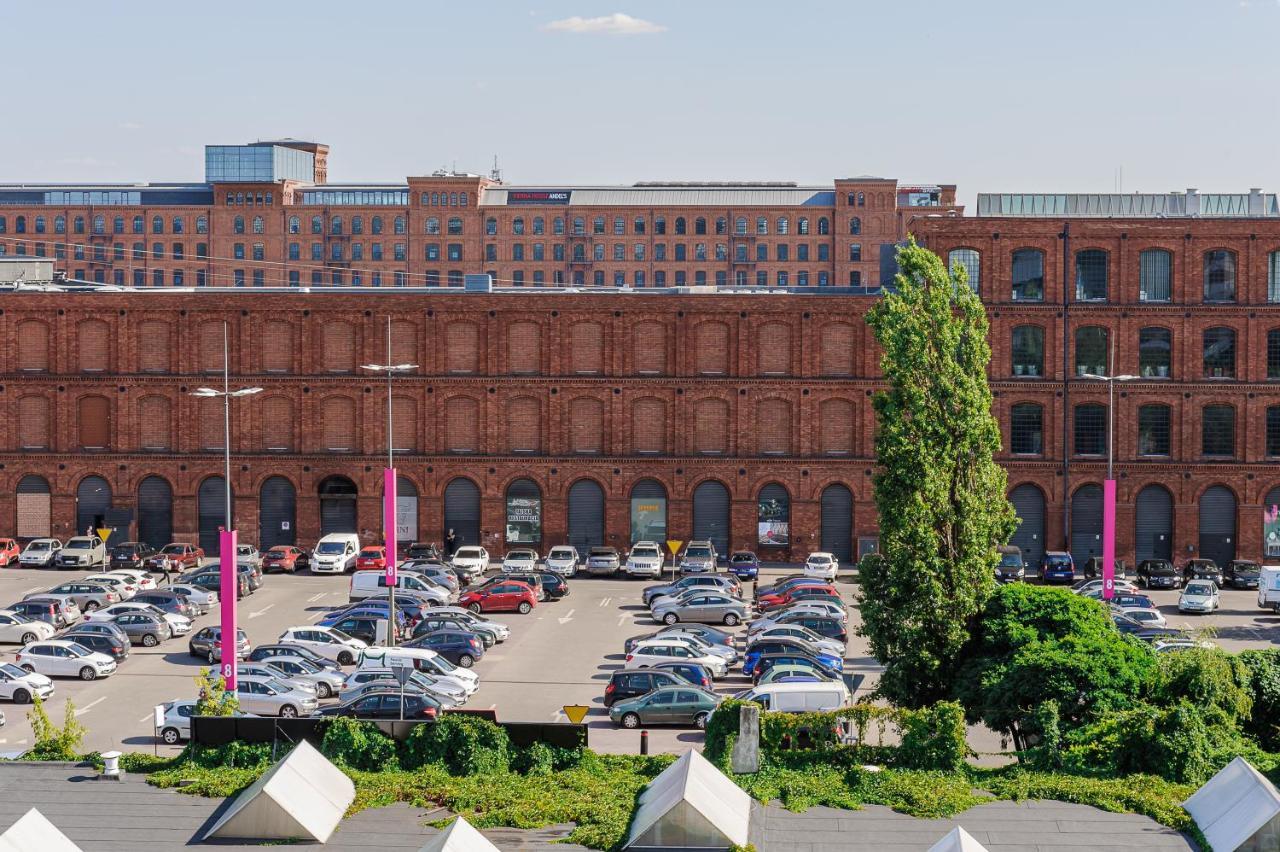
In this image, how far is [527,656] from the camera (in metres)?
49.8

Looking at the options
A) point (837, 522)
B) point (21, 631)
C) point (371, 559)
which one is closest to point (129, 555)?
point (371, 559)

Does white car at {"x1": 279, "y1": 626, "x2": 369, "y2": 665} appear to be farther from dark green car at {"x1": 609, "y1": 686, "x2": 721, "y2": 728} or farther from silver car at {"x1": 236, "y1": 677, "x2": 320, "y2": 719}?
dark green car at {"x1": 609, "y1": 686, "x2": 721, "y2": 728}

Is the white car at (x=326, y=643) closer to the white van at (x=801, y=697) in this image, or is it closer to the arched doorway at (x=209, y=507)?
the white van at (x=801, y=697)

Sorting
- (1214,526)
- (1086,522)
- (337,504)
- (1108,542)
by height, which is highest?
(1108,542)

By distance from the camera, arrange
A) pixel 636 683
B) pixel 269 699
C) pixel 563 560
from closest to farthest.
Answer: pixel 269 699, pixel 636 683, pixel 563 560

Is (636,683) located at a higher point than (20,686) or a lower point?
higher

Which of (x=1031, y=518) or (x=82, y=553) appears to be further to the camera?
(x=1031, y=518)

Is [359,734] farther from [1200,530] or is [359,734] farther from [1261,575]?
[1200,530]

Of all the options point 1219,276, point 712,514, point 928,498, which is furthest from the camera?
point 712,514

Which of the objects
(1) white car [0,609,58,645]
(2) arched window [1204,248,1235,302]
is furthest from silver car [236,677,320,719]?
(2) arched window [1204,248,1235,302]

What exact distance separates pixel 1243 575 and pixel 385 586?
34.6 metres

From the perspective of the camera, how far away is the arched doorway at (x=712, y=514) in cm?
7069

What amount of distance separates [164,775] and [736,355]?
48735 millimetres

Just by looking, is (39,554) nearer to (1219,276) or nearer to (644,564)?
(644,564)
